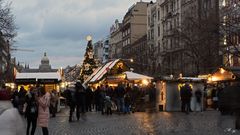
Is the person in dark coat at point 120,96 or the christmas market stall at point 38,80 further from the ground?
the christmas market stall at point 38,80

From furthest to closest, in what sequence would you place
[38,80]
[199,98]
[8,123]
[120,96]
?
1. [199,98]
2. [38,80]
3. [120,96]
4. [8,123]

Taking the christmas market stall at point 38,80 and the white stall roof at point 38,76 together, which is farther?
the white stall roof at point 38,76

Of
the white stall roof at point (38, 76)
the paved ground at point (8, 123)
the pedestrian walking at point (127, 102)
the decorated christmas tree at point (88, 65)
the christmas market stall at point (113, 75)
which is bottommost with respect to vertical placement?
the paved ground at point (8, 123)

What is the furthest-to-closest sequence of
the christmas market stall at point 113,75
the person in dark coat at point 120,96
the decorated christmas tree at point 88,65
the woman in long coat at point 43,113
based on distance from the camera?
the decorated christmas tree at point 88,65, the christmas market stall at point 113,75, the person in dark coat at point 120,96, the woman in long coat at point 43,113

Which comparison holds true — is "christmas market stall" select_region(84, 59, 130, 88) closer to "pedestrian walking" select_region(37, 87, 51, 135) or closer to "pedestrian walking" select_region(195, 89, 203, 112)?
"pedestrian walking" select_region(195, 89, 203, 112)

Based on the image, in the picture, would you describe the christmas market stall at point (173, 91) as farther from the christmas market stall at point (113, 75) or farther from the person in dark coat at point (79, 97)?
the person in dark coat at point (79, 97)

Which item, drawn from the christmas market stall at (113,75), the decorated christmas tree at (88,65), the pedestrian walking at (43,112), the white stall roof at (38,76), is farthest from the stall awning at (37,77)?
the decorated christmas tree at (88,65)

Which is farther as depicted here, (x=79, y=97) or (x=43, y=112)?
(x=79, y=97)

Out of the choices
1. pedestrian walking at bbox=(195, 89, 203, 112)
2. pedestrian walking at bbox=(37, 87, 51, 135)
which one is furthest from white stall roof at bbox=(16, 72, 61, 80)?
pedestrian walking at bbox=(37, 87, 51, 135)

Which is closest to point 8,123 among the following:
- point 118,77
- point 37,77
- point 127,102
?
point 127,102

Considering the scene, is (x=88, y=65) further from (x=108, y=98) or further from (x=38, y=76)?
(x=108, y=98)

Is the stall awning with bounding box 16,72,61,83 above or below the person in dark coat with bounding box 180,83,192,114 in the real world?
above

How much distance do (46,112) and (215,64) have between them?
1769 inches

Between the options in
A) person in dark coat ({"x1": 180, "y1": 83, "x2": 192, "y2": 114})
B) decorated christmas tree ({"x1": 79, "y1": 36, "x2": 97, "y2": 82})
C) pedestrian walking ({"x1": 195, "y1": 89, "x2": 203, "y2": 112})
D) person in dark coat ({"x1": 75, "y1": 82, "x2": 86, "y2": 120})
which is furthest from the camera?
decorated christmas tree ({"x1": 79, "y1": 36, "x2": 97, "y2": 82})
